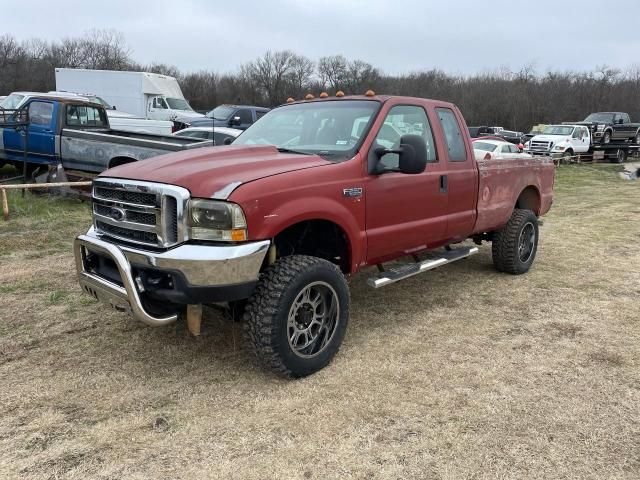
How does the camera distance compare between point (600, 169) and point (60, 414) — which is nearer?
point (60, 414)

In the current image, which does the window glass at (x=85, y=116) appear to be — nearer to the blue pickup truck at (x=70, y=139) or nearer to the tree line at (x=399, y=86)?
the blue pickup truck at (x=70, y=139)

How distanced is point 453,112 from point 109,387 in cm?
393

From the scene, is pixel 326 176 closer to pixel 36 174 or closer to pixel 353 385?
pixel 353 385

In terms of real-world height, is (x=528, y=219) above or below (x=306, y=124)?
below

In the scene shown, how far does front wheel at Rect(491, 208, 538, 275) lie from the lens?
6.14 m

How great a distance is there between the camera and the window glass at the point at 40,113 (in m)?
10.5

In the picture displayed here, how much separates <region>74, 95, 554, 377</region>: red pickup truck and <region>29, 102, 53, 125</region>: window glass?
286 inches

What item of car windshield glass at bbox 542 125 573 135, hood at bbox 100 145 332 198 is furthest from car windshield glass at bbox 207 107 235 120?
hood at bbox 100 145 332 198

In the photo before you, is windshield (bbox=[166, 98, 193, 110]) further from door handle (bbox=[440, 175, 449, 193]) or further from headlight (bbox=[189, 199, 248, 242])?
headlight (bbox=[189, 199, 248, 242])

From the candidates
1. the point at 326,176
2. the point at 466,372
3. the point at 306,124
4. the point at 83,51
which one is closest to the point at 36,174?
the point at 306,124

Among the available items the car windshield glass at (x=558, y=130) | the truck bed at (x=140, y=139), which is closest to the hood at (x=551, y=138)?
the car windshield glass at (x=558, y=130)

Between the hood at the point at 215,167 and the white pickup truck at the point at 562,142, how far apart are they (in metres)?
23.8

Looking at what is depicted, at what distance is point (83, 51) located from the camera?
2450 inches

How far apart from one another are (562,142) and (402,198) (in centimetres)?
2448
